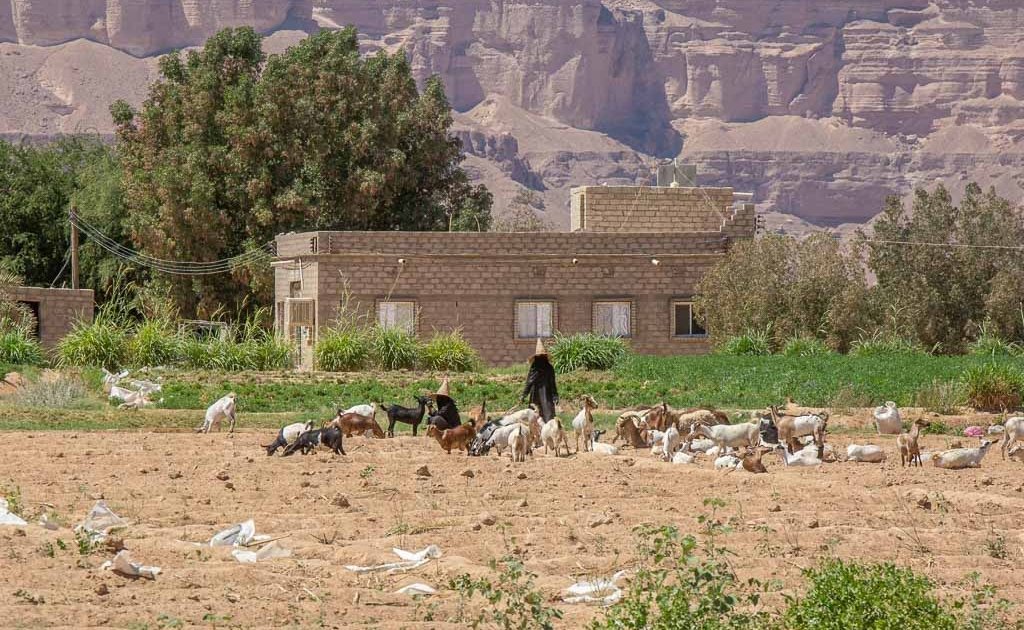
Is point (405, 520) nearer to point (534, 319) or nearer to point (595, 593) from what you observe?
point (595, 593)

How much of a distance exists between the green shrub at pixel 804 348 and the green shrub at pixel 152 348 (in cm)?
1263

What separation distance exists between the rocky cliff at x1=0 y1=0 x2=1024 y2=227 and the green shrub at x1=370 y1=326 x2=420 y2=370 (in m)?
137

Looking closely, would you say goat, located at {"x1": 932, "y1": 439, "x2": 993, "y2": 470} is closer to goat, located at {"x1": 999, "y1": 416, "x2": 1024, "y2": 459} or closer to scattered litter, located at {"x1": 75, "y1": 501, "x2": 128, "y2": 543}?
goat, located at {"x1": 999, "y1": 416, "x2": 1024, "y2": 459}

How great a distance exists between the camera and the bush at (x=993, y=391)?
24.5m

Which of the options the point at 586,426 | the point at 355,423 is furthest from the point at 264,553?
the point at 355,423

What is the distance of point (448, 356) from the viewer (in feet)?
112

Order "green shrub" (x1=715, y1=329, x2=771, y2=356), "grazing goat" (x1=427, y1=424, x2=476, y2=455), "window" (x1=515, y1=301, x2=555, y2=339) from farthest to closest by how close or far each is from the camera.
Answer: "window" (x1=515, y1=301, x2=555, y2=339) < "green shrub" (x1=715, y1=329, x2=771, y2=356) < "grazing goat" (x1=427, y1=424, x2=476, y2=455)

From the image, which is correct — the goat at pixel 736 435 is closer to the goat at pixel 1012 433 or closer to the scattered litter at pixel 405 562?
the goat at pixel 1012 433

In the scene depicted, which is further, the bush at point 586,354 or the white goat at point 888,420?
the bush at point 586,354

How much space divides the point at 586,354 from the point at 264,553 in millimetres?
21891

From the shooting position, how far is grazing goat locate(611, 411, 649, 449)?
19.0 m

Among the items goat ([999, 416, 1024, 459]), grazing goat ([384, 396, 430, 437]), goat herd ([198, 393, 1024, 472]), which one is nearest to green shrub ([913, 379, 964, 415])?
goat herd ([198, 393, 1024, 472])

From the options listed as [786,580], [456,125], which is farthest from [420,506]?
[456,125]

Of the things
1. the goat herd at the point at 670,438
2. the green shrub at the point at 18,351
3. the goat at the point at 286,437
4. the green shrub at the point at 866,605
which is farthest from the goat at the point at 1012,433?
the green shrub at the point at 18,351
